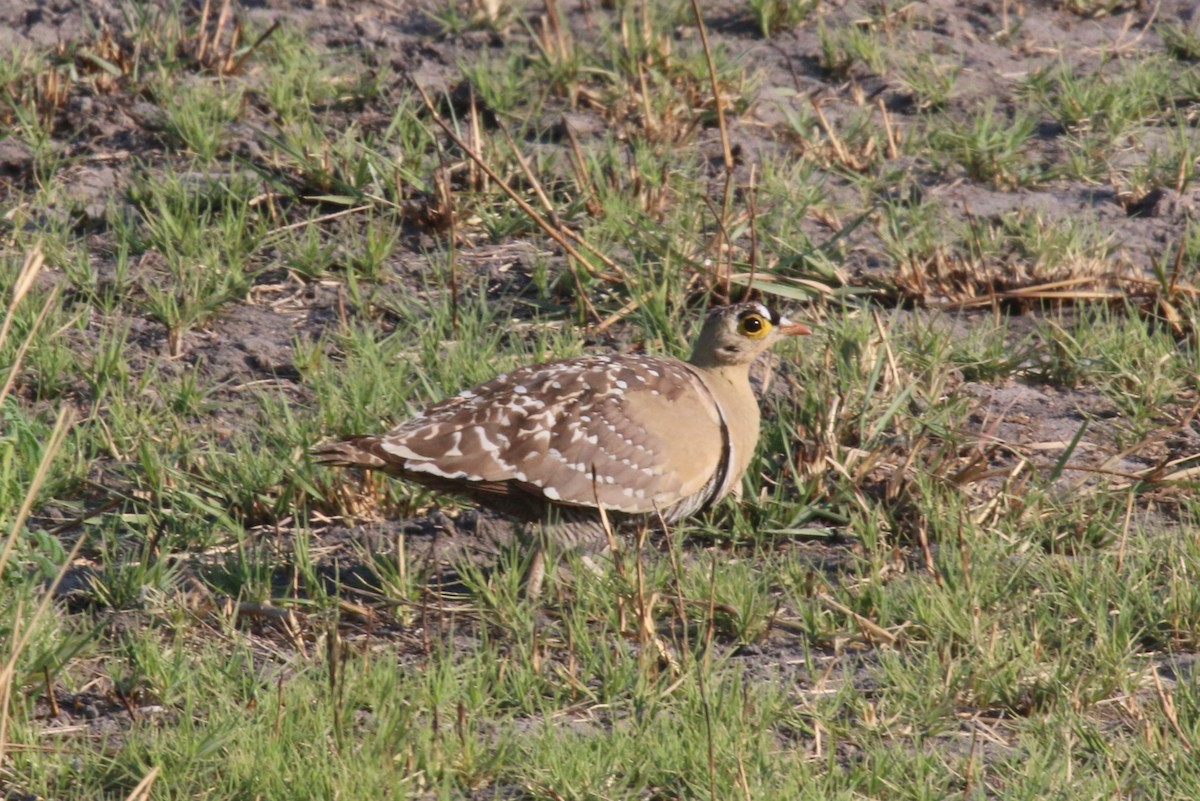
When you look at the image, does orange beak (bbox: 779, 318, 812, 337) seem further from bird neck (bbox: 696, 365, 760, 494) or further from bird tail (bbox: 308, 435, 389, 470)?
bird tail (bbox: 308, 435, 389, 470)

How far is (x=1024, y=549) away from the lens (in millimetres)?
4980

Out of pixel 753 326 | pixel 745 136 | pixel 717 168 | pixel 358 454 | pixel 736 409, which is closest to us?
pixel 358 454

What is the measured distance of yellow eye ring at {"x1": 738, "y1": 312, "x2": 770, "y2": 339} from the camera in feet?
17.8

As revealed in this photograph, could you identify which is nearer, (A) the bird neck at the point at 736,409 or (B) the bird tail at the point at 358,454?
(B) the bird tail at the point at 358,454

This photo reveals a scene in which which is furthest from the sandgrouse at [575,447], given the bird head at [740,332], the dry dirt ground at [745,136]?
the dry dirt ground at [745,136]

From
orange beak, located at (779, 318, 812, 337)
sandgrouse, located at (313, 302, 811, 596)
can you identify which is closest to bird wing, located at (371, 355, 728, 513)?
sandgrouse, located at (313, 302, 811, 596)

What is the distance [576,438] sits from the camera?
488 cm

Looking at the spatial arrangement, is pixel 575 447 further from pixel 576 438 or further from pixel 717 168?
pixel 717 168

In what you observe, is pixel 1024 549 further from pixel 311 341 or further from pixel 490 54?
pixel 490 54

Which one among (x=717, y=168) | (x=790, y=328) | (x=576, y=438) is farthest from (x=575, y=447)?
(x=717, y=168)

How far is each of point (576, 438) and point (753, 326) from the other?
90 centimetres

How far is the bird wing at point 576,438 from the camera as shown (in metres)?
4.72

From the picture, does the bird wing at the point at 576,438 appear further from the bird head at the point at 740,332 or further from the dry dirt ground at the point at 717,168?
the dry dirt ground at the point at 717,168

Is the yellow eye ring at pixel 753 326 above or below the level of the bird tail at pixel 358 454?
below
